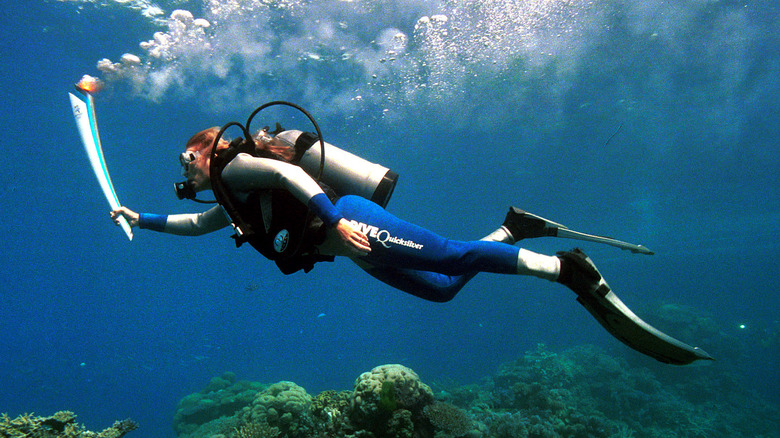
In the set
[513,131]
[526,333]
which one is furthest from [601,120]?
[526,333]

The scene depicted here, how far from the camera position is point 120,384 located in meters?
65.2

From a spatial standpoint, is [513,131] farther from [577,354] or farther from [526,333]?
[526,333]

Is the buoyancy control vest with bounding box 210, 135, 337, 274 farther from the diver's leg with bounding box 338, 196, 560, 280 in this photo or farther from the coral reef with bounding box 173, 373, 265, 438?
the coral reef with bounding box 173, 373, 265, 438

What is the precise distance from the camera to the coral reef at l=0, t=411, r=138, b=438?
14.0ft

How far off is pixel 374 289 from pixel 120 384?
182 ft

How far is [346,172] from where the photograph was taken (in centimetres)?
292

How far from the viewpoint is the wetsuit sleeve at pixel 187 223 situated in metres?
3.74

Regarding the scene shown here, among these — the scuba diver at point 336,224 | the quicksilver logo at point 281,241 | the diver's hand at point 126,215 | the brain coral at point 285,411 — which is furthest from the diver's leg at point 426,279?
the brain coral at point 285,411

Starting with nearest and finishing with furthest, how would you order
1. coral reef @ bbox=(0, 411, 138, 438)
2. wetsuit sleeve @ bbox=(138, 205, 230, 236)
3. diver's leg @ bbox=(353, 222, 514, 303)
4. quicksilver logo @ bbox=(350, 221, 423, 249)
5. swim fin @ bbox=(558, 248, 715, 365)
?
1. swim fin @ bbox=(558, 248, 715, 365)
2. quicksilver logo @ bbox=(350, 221, 423, 249)
3. diver's leg @ bbox=(353, 222, 514, 303)
4. wetsuit sleeve @ bbox=(138, 205, 230, 236)
5. coral reef @ bbox=(0, 411, 138, 438)

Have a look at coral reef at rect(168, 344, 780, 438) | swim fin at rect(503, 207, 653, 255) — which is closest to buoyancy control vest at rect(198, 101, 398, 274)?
swim fin at rect(503, 207, 653, 255)

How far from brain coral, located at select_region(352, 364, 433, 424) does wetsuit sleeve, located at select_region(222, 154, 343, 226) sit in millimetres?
3764

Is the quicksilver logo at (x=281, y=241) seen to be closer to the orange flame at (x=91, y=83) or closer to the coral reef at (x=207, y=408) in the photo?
the coral reef at (x=207, y=408)

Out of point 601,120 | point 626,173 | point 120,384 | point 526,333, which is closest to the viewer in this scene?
point 601,120

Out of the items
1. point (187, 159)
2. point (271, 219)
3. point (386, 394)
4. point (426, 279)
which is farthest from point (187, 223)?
point (386, 394)
